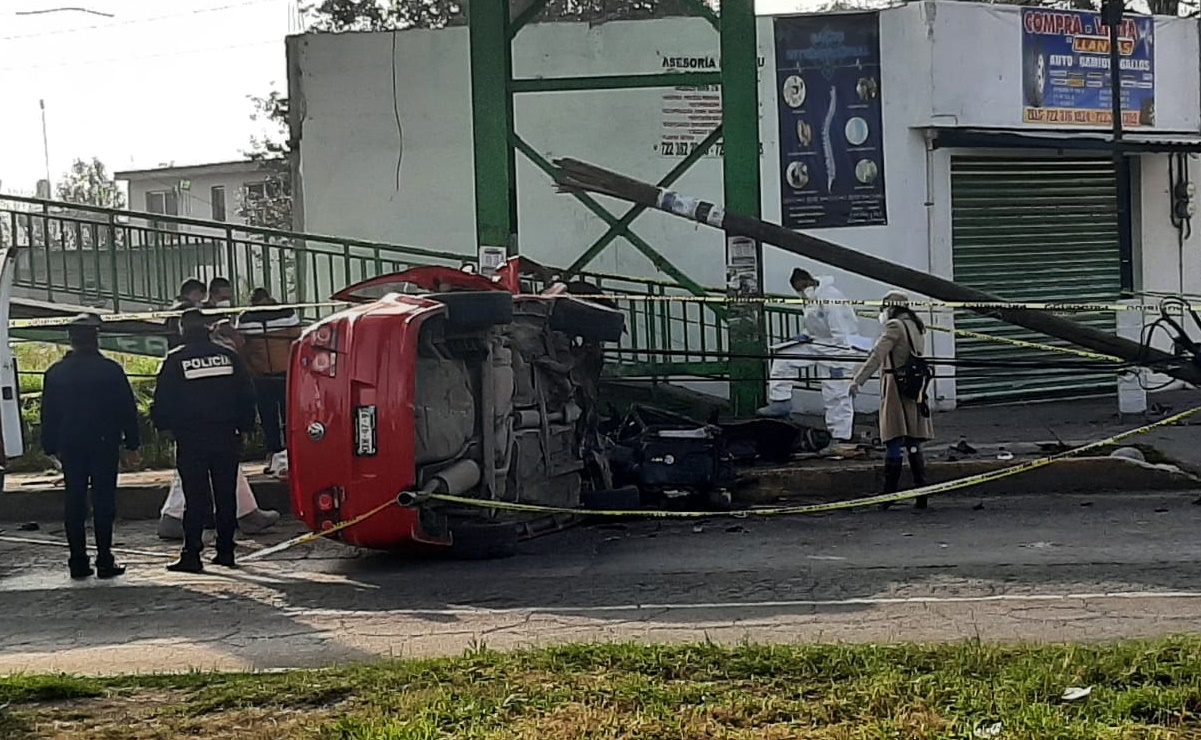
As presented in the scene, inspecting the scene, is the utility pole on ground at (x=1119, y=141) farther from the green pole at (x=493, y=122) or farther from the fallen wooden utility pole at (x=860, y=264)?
the green pole at (x=493, y=122)

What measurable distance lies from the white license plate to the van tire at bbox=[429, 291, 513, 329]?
0.78 metres

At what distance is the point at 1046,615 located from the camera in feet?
24.1

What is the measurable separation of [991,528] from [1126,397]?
596 cm

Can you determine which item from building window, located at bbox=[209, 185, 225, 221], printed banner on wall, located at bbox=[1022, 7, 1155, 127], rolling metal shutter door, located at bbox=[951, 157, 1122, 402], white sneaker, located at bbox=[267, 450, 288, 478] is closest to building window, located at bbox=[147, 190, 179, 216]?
building window, located at bbox=[209, 185, 225, 221]

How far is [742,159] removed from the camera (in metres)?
13.9

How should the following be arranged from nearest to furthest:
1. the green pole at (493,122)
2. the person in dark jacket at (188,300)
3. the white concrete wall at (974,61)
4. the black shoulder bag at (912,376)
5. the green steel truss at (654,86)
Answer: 1. the black shoulder bag at (912,376)
2. the person in dark jacket at (188,300)
3. the green steel truss at (654,86)
4. the green pole at (493,122)
5. the white concrete wall at (974,61)

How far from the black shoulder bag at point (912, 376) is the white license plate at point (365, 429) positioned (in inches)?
162

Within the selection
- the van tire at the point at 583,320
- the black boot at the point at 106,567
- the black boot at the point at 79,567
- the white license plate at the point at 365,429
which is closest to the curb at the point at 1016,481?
the van tire at the point at 583,320

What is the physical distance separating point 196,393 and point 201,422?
19cm

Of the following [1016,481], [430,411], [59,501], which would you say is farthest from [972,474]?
[59,501]

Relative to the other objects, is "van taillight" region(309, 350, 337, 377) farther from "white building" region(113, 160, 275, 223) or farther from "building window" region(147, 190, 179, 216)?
"building window" region(147, 190, 179, 216)

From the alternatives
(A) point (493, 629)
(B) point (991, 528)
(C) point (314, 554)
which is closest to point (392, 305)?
(C) point (314, 554)

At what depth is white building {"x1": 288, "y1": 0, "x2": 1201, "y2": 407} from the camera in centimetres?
1789

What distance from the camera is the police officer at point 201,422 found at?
391 inches
